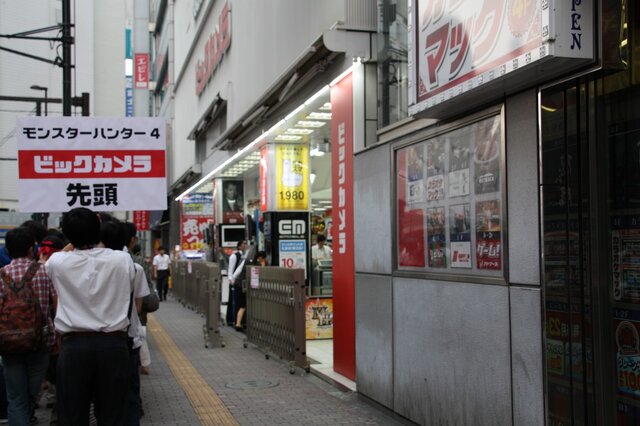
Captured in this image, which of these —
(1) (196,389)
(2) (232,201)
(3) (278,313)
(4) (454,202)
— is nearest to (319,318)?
(3) (278,313)

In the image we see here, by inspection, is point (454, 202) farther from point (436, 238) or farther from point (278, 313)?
point (278, 313)

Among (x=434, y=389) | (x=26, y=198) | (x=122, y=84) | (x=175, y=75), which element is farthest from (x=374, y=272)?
(x=122, y=84)

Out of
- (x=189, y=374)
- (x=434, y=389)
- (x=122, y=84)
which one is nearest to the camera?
(x=434, y=389)

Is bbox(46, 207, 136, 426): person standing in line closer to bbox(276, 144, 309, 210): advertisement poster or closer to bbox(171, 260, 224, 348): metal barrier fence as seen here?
bbox(171, 260, 224, 348): metal barrier fence

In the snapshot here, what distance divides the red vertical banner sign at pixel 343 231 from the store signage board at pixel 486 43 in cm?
281

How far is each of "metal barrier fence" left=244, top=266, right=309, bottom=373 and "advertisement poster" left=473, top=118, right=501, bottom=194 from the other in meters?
4.78

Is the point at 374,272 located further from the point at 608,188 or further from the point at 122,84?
the point at 122,84

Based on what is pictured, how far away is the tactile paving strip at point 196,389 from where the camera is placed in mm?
7601

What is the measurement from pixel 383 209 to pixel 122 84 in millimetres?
51829

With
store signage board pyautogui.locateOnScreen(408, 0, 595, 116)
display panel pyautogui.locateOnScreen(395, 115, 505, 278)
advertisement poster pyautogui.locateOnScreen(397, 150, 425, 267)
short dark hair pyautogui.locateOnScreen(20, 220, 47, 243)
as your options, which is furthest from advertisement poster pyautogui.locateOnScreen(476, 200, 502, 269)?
short dark hair pyautogui.locateOnScreen(20, 220, 47, 243)

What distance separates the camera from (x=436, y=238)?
21.3ft

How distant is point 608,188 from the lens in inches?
183

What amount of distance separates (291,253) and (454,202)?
334 inches

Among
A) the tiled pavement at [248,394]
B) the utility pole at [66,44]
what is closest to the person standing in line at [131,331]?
the tiled pavement at [248,394]
